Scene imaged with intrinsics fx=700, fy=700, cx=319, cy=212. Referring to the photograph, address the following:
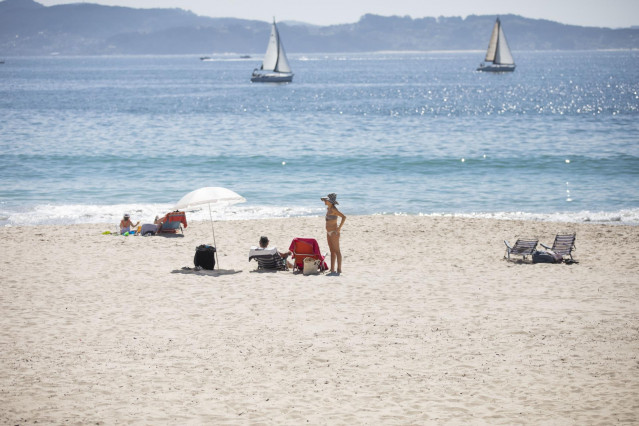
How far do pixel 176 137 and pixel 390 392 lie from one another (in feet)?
132

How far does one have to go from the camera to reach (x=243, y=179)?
31.7m

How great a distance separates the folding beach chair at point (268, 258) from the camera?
585 inches

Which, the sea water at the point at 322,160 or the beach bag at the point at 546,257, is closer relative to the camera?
the beach bag at the point at 546,257

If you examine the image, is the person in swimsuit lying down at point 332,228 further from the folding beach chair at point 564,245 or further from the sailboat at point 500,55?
the sailboat at point 500,55

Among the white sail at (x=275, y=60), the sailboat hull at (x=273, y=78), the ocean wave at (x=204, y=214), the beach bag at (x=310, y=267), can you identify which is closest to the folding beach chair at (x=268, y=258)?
the beach bag at (x=310, y=267)

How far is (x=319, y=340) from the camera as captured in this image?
34.5 ft

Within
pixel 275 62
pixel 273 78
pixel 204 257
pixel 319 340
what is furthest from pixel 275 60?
pixel 319 340

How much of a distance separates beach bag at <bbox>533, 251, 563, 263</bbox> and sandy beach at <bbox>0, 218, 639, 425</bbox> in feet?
1.05

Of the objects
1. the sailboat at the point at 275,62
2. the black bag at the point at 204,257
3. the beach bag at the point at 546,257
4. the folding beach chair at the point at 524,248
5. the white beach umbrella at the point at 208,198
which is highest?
the sailboat at the point at 275,62

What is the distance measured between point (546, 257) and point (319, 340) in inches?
290

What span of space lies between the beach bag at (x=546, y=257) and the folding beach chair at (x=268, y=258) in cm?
574

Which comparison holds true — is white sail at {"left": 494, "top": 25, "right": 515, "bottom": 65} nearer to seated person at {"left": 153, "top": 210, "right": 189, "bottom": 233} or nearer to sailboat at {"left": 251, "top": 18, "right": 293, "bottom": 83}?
sailboat at {"left": 251, "top": 18, "right": 293, "bottom": 83}

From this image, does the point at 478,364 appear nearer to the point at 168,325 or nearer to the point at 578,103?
the point at 168,325

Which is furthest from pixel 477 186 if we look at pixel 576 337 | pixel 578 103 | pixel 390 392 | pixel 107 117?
pixel 578 103
